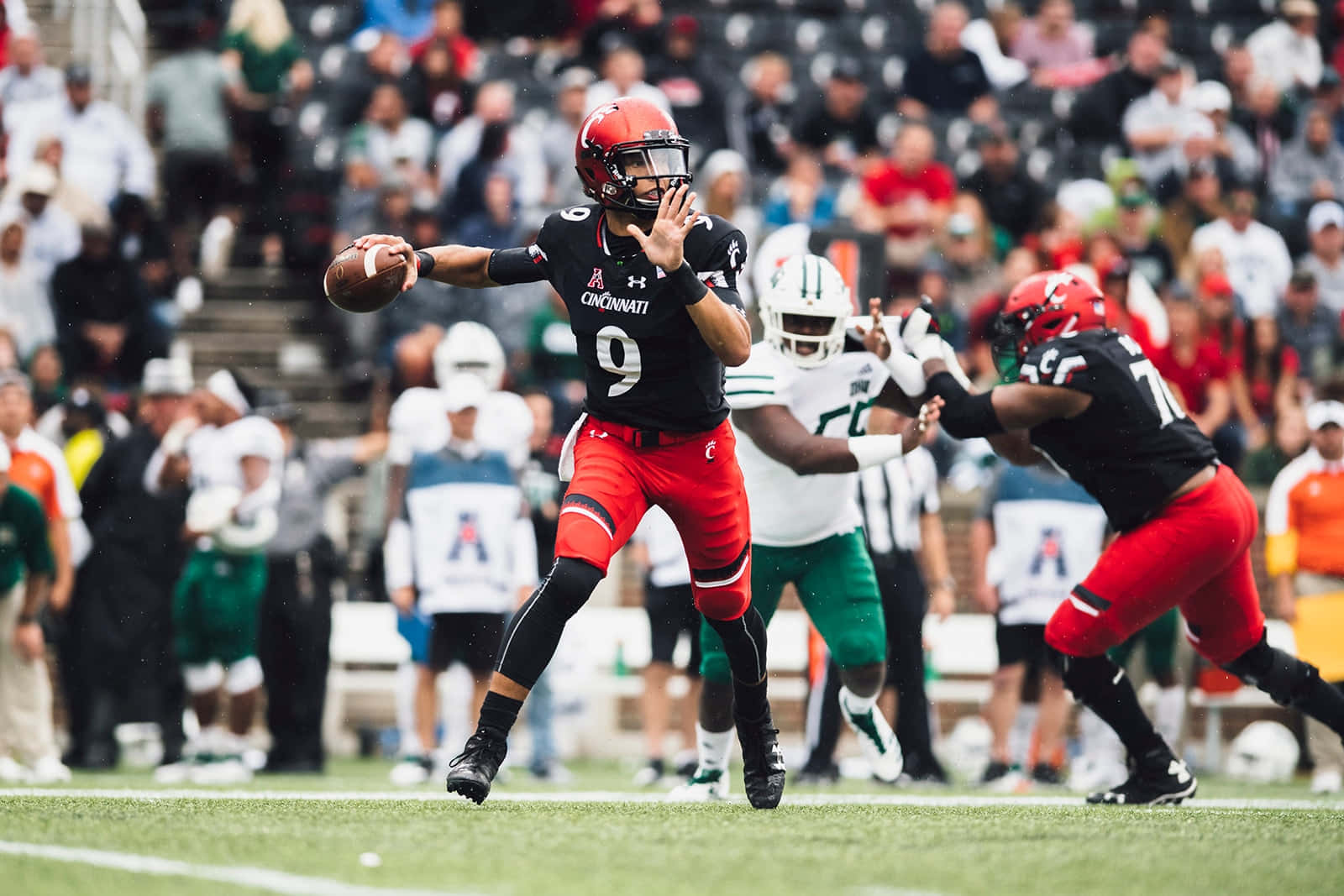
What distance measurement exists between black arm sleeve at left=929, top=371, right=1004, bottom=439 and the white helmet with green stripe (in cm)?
50

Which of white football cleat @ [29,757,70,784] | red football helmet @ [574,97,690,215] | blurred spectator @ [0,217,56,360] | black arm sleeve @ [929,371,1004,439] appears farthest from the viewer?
blurred spectator @ [0,217,56,360]

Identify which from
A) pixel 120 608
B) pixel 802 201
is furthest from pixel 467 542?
pixel 802 201

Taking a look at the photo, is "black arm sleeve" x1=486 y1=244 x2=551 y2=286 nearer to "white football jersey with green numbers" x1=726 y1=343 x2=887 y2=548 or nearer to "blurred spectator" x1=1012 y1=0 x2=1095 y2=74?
"white football jersey with green numbers" x1=726 y1=343 x2=887 y2=548

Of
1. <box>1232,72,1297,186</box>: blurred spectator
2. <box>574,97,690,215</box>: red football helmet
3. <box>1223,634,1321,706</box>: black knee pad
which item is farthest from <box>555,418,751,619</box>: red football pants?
<box>1232,72,1297,186</box>: blurred spectator

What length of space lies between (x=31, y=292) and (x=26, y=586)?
11.2 ft

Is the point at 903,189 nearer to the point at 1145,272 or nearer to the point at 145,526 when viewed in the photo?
the point at 1145,272

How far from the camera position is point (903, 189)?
13305mm

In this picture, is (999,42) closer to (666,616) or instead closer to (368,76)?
(368,76)

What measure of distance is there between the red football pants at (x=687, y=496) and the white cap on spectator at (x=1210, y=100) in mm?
9063

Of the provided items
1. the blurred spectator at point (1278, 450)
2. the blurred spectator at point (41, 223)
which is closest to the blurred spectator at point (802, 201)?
the blurred spectator at point (1278, 450)

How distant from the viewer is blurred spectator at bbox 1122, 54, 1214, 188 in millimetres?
14078

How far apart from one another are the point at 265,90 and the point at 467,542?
6263 millimetres

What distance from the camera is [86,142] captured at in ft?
44.5

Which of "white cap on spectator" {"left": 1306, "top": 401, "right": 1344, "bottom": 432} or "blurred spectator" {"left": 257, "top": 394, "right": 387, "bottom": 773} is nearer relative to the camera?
"white cap on spectator" {"left": 1306, "top": 401, "right": 1344, "bottom": 432}
